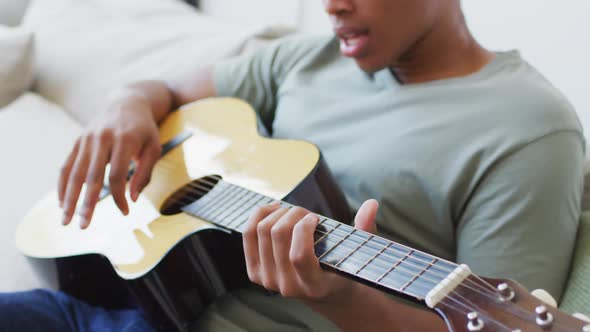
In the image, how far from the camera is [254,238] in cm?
63

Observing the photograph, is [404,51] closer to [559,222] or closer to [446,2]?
[446,2]

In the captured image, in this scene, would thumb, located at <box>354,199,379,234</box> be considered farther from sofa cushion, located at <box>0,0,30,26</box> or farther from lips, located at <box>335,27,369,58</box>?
sofa cushion, located at <box>0,0,30,26</box>

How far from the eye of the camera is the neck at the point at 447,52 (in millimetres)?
933

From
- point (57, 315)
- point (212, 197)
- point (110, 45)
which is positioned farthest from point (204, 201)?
point (110, 45)

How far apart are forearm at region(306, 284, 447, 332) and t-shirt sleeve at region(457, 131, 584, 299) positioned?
0.51ft

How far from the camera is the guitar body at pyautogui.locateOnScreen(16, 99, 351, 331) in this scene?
78 cm

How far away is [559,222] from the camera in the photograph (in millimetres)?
751

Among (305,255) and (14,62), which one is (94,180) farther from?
(14,62)

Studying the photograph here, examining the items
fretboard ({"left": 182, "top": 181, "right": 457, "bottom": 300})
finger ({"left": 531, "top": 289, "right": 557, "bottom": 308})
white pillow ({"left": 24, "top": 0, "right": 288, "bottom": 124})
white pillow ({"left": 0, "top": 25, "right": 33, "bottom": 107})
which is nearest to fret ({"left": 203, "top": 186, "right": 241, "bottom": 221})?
fretboard ({"left": 182, "top": 181, "right": 457, "bottom": 300})

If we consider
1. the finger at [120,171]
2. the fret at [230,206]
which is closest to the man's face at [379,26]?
the fret at [230,206]

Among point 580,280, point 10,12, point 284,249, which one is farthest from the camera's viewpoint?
point 10,12

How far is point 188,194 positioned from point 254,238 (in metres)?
0.30

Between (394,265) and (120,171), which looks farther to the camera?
(120,171)

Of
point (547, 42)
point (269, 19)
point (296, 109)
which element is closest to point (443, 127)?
point (296, 109)
